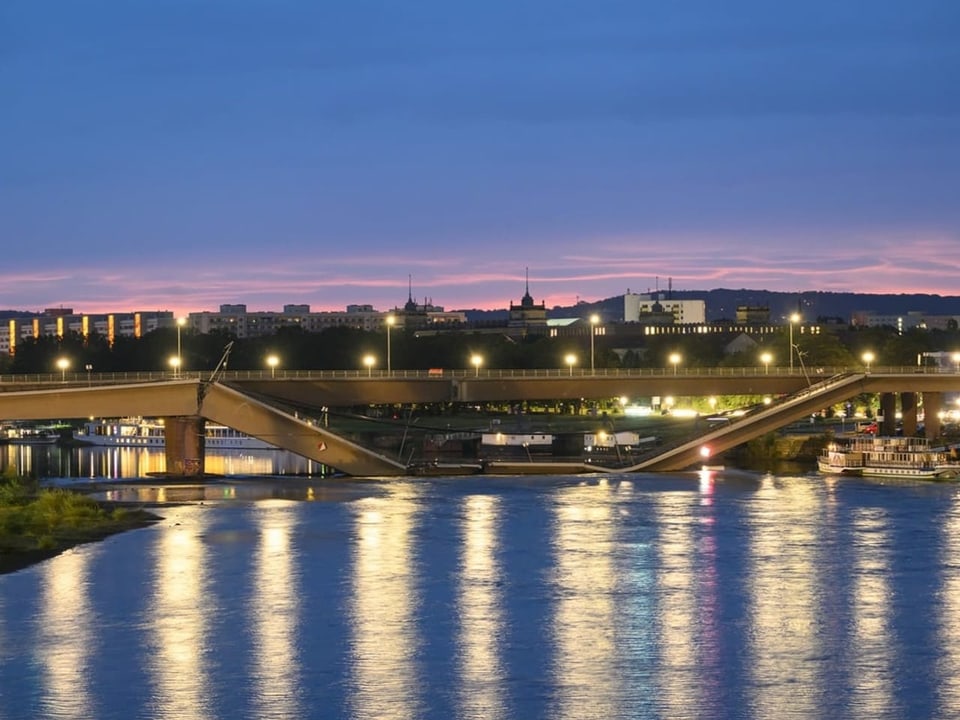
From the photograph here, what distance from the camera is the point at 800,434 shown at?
14200 centimetres

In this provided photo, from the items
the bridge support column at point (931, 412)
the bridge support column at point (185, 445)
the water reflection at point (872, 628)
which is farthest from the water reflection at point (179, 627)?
the bridge support column at point (931, 412)

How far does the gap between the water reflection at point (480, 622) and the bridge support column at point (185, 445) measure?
2803 centimetres

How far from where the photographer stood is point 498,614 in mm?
58031

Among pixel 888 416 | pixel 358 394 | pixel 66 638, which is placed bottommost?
pixel 66 638

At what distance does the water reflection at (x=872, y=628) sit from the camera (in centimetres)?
4669

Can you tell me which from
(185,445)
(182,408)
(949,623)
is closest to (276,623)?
(949,623)

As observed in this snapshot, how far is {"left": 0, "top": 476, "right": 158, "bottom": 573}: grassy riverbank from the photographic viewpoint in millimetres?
73750

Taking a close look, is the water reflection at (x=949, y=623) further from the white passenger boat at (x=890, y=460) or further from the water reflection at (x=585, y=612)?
the white passenger boat at (x=890, y=460)

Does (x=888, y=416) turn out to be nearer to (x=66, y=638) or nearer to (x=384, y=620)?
(x=384, y=620)

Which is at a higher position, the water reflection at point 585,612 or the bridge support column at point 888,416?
the bridge support column at point 888,416

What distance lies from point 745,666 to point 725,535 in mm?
26974

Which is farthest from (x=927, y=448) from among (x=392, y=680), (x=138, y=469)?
(x=392, y=680)

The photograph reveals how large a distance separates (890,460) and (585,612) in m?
55.6

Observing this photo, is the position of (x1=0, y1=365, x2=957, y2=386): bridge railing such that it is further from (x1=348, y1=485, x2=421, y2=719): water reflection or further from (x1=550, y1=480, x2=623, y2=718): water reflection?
(x1=348, y1=485, x2=421, y2=719): water reflection
